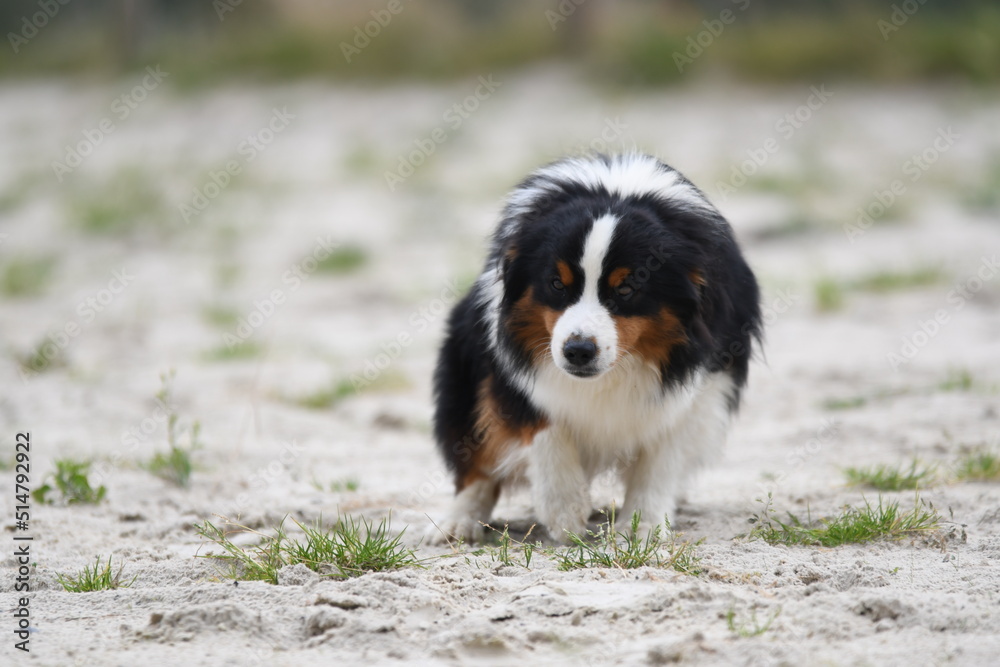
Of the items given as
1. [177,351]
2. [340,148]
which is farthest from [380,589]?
[340,148]

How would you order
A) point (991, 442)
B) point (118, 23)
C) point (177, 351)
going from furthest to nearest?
1. point (118, 23)
2. point (177, 351)
3. point (991, 442)

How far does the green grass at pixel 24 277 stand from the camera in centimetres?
901

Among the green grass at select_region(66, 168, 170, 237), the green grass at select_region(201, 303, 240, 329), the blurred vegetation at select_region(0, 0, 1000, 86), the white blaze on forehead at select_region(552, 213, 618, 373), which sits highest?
the blurred vegetation at select_region(0, 0, 1000, 86)

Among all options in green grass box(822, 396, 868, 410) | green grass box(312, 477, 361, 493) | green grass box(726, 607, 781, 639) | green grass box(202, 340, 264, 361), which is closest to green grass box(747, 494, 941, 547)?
green grass box(726, 607, 781, 639)

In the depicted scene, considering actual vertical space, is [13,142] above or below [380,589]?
above

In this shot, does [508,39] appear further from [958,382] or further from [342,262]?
[958,382]

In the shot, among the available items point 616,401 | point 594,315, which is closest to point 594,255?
point 594,315

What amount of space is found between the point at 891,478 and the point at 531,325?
1.72 m

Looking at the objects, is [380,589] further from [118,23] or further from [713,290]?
[118,23]

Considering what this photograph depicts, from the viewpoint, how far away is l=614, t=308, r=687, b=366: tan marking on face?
12.9ft

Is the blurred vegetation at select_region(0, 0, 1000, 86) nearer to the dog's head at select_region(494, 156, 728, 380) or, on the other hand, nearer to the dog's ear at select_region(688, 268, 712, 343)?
the dog's head at select_region(494, 156, 728, 380)

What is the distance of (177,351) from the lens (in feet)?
25.4

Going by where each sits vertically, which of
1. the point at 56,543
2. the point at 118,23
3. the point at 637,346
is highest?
the point at 118,23

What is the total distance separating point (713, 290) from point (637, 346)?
359 millimetres
